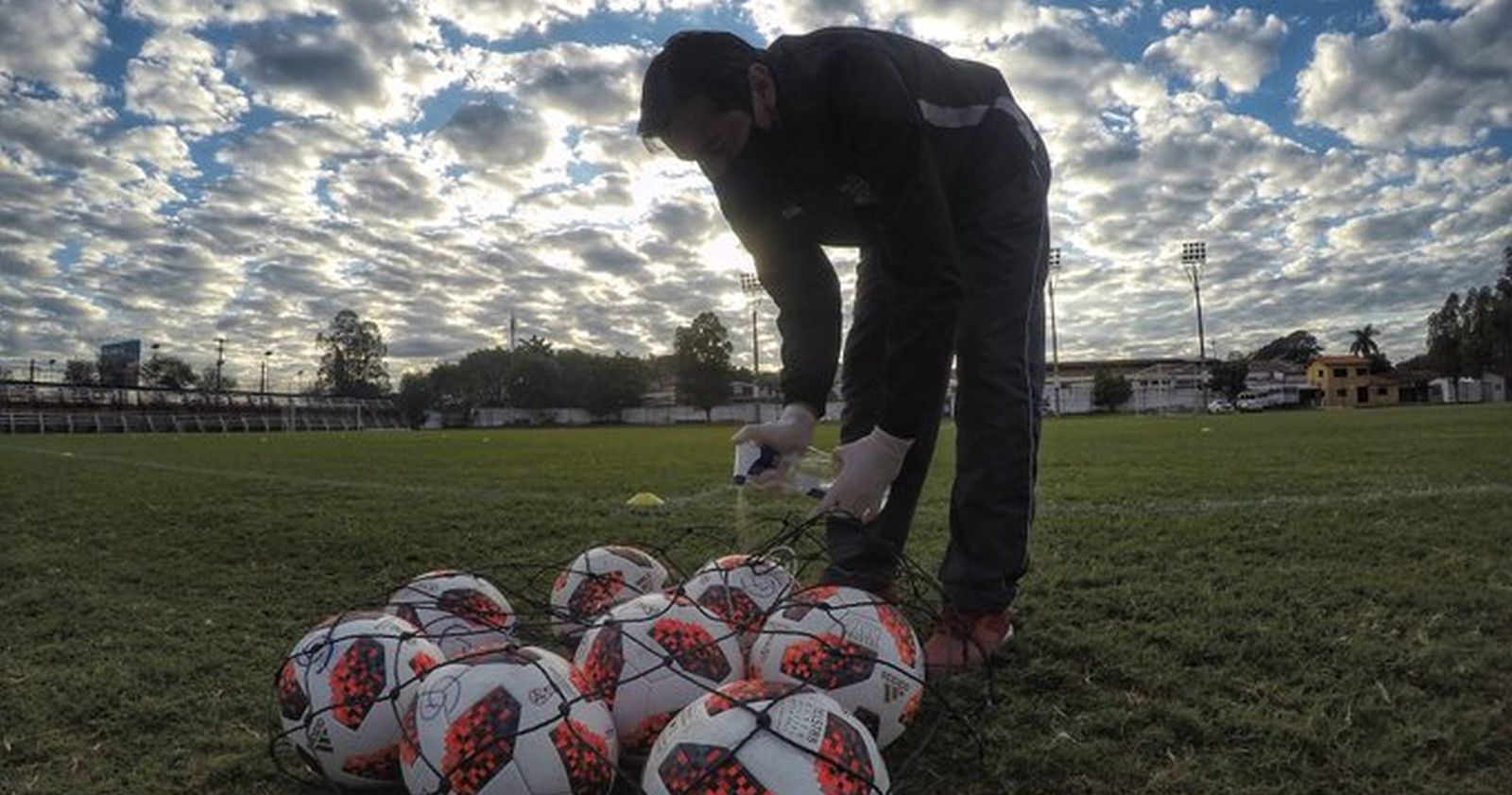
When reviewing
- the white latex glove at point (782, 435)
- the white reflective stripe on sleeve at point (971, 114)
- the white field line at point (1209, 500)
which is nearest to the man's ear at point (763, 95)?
the white reflective stripe on sleeve at point (971, 114)

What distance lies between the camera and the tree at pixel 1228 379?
88375 millimetres

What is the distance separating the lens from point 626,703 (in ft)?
7.40

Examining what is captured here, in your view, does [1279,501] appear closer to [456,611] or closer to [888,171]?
[888,171]

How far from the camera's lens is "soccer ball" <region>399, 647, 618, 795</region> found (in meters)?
1.92

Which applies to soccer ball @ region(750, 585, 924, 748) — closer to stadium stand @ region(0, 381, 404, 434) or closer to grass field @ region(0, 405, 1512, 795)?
grass field @ region(0, 405, 1512, 795)

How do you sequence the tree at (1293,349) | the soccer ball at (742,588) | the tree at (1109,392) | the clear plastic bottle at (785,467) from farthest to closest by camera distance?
the tree at (1293,349) → the tree at (1109,392) → the clear plastic bottle at (785,467) → the soccer ball at (742,588)

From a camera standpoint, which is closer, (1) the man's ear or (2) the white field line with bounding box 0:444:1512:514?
(1) the man's ear

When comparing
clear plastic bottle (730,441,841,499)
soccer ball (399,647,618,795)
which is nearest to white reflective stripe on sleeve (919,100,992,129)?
clear plastic bottle (730,441,841,499)

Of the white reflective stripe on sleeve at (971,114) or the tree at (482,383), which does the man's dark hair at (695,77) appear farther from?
the tree at (482,383)

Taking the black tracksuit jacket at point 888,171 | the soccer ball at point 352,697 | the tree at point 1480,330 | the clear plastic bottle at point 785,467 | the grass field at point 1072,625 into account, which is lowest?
the grass field at point 1072,625

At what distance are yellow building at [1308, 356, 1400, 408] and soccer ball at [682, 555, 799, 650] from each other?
363 ft

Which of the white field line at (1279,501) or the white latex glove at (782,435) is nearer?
the white latex glove at (782,435)

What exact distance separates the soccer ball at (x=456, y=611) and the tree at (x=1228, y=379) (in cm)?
9512

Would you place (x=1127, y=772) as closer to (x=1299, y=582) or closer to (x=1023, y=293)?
(x=1023, y=293)
